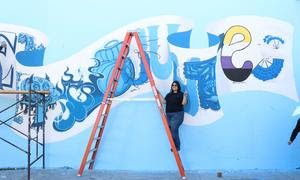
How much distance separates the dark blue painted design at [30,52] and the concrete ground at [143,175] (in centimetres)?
208

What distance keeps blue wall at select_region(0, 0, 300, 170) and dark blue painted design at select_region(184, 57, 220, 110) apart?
0.68 ft

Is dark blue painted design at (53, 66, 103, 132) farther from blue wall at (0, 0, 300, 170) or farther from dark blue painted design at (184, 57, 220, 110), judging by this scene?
dark blue painted design at (184, 57, 220, 110)

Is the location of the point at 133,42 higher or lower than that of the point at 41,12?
lower

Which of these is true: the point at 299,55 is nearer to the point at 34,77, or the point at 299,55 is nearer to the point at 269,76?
the point at 269,76

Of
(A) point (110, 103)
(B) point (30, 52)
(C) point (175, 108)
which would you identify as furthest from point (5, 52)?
(C) point (175, 108)

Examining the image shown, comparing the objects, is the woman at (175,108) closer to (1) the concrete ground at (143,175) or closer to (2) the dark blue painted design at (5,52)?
(1) the concrete ground at (143,175)

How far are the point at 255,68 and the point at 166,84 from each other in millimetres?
1704

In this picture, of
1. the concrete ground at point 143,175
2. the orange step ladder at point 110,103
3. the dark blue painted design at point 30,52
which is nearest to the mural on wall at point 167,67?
the dark blue painted design at point 30,52

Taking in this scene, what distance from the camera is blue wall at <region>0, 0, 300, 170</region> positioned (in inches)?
280

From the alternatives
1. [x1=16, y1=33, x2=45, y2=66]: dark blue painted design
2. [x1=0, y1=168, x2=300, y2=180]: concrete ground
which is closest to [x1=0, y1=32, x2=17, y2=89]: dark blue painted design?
[x1=16, y1=33, x2=45, y2=66]: dark blue painted design

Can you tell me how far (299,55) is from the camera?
7.14 m

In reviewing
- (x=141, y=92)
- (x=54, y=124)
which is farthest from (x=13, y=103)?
(x=141, y=92)

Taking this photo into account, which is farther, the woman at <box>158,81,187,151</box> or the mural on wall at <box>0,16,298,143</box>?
the mural on wall at <box>0,16,298,143</box>

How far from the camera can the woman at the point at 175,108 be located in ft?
22.5
